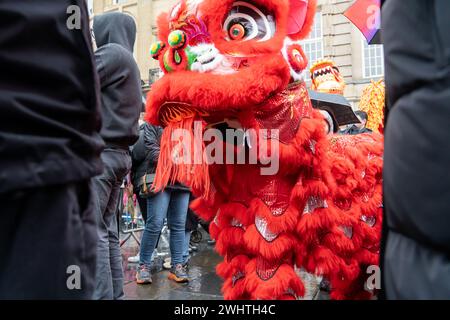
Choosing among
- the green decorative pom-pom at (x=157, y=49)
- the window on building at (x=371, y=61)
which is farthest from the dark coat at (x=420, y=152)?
the window on building at (x=371, y=61)

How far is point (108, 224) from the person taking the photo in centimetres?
274

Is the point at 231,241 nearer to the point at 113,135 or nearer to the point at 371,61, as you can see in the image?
the point at 113,135

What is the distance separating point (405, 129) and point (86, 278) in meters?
0.86

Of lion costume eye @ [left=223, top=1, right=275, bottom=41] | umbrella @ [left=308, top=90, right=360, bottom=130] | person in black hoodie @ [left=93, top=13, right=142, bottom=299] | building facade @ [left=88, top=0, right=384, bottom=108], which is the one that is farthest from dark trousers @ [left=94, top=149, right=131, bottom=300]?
building facade @ [left=88, top=0, right=384, bottom=108]

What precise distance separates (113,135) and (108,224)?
2.02 feet

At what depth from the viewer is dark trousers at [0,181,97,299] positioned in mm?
919

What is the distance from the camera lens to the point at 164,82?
1.98 m

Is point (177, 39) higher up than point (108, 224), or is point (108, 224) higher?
point (177, 39)

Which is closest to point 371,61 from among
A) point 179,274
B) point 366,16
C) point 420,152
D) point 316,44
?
point 316,44

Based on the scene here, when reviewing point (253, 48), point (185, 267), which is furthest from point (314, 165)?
point (185, 267)

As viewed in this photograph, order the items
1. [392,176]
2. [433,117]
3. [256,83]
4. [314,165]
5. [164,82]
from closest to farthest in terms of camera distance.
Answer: [433,117]
[392,176]
[256,83]
[164,82]
[314,165]

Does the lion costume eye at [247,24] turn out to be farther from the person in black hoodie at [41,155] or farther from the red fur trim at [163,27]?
the person in black hoodie at [41,155]

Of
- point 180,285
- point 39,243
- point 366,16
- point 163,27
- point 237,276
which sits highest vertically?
point 366,16
